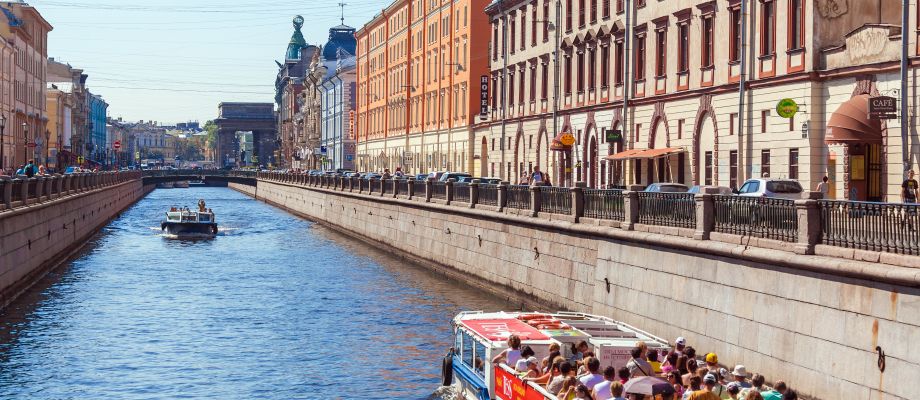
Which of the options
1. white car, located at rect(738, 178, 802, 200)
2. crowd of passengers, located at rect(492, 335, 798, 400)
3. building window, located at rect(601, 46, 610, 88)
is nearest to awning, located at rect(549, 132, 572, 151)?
building window, located at rect(601, 46, 610, 88)

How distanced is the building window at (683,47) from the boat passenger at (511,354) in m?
30.0

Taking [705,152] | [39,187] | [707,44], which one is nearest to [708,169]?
[705,152]

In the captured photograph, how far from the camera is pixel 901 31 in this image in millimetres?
35969

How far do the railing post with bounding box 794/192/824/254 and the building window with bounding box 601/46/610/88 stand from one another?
121 ft

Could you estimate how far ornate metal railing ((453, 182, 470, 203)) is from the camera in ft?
164

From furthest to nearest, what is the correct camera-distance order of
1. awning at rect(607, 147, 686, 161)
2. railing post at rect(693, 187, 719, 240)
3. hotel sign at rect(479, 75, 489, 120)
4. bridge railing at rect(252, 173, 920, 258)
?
1. hotel sign at rect(479, 75, 489, 120)
2. awning at rect(607, 147, 686, 161)
3. railing post at rect(693, 187, 719, 240)
4. bridge railing at rect(252, 173, 920, 258)

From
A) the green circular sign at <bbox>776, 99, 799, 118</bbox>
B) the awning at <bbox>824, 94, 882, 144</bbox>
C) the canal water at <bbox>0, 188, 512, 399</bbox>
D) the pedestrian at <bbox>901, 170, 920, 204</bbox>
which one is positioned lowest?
the canal water at <bbox>0, 188, 512, 399</bbox>

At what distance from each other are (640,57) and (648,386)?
128ft

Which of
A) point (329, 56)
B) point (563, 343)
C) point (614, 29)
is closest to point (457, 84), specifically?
point (614, 29)

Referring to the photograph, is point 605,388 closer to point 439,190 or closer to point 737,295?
point 737,295

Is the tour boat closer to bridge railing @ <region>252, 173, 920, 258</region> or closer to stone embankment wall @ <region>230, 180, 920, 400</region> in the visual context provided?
stone embankment wall @ <region>230, 180, 920, 400</region>

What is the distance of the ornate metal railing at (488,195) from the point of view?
1791 inches

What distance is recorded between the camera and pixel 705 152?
49.2m

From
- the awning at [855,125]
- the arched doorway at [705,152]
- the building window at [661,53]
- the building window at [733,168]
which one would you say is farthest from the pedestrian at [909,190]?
the building window at [661,53]
